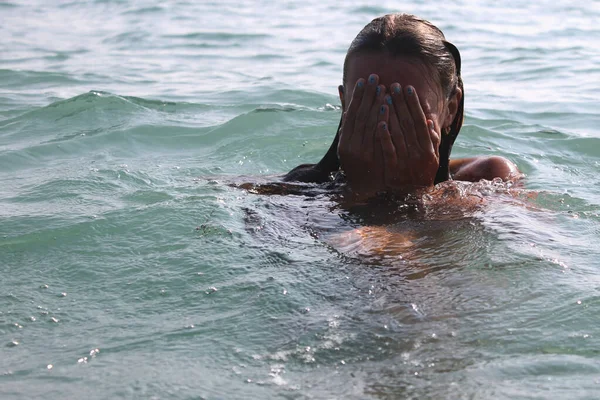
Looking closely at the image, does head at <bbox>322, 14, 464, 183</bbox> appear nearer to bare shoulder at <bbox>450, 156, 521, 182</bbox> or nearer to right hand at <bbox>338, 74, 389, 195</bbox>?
right hand at <bbox>338, 74, 389, 195</bbox>

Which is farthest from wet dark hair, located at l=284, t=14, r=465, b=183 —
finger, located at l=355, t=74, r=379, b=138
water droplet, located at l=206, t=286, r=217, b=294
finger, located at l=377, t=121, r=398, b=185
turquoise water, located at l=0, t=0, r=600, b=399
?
water droplet, located at l=206, t=286, r=217, b=294

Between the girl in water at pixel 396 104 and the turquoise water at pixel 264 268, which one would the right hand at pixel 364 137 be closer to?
the girl in water at pixel 396 104

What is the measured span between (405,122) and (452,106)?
388 mm

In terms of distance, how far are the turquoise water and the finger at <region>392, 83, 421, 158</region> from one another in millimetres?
315

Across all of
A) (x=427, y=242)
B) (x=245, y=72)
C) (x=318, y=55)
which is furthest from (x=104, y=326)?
(x=318, y=55)

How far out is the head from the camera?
143 inches

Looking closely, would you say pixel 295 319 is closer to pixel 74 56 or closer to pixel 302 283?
pixel 302 283

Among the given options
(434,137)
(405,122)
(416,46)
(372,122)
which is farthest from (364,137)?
(416,46)

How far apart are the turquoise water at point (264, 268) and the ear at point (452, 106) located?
1.47 feet

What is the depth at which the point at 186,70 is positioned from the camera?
9.82 m

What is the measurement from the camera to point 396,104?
362 cm

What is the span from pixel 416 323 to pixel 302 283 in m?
0.53

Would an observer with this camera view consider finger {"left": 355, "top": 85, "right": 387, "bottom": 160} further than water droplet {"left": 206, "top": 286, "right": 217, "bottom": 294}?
Yes

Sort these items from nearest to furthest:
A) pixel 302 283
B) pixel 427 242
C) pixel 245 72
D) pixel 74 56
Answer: pixel 302 283
pixel 427 242
pixel 245 72
pixel 74 56
